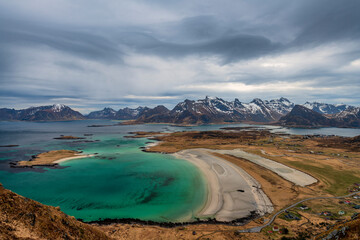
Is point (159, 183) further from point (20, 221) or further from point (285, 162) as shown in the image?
point (285, 162)

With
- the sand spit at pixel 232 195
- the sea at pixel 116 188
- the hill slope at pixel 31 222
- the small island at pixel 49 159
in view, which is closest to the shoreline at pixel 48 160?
the small island at pixel 49 159

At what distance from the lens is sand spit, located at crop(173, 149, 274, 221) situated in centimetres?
3835

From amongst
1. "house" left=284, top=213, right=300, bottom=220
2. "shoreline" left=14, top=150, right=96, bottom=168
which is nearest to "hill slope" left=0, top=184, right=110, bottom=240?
"house" left=284, top=213, right=300, bottom=220

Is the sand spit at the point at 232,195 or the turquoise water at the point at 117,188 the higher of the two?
the sand spit at the point at 232,195

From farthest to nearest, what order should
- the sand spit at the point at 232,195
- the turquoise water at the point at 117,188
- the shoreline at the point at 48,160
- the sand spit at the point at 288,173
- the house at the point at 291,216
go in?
the shoreline at the point at 48,160 < the sand spit at the point at 288,173 < the turquoise water at the point at 117,188 < the sand spit at the point at 232,195 < the house at the point at 291,216

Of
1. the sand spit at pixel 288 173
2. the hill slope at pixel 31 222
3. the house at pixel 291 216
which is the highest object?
the hill slope at pixel 31 222

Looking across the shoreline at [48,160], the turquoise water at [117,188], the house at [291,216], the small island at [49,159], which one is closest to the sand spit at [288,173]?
the house at [291,216]

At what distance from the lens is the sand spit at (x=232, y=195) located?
126 feet

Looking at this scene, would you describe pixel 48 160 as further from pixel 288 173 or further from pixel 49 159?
pixel 288 173

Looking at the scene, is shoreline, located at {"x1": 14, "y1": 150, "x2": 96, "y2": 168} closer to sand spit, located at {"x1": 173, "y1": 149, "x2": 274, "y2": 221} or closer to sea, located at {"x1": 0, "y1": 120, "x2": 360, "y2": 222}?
sea, located at {"x1": 0, "y1": 120, "x2": 360, "y2": 222}

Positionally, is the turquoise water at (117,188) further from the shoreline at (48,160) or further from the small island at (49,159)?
the small island at (49,159)

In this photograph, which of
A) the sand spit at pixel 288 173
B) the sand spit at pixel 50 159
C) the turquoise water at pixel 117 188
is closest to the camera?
the turquoise water at pixel 117 188

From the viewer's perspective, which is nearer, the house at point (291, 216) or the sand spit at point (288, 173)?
the house at point (291, 216)

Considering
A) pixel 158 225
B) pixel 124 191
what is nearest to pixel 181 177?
pixel 124 191
